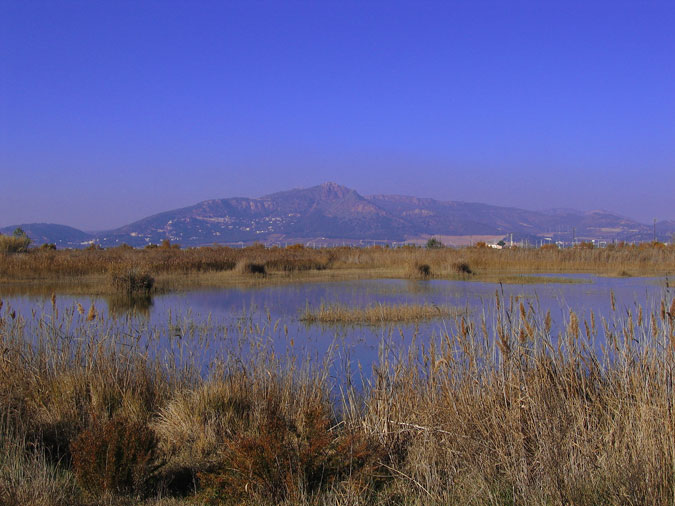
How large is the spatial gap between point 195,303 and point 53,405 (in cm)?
1043

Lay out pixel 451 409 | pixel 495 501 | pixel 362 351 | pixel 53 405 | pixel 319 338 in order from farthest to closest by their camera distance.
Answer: pixel 319 338 < pixel 362 351 < pixel 53 405 < pixel 451 409 < pixel 495 501

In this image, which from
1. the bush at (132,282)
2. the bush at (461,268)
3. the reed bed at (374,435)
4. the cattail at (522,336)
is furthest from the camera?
the bush at (461,268)

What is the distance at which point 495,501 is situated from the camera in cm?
331

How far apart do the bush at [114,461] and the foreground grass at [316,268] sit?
49.3ft

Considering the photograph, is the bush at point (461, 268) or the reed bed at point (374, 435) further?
the bush at point (461, 268)

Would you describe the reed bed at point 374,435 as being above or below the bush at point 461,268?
above

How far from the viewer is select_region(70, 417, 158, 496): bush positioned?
12.7 ft

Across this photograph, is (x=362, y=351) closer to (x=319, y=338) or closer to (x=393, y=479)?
(x=319, y=338)

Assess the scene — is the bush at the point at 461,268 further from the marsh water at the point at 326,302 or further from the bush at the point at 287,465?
the bush at the point at 287,465

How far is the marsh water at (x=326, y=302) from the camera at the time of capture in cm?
967

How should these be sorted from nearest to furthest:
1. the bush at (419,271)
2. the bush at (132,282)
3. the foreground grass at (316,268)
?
the bush at (132,282) < the foreground grass at (316,268) < the bush at (419,271)

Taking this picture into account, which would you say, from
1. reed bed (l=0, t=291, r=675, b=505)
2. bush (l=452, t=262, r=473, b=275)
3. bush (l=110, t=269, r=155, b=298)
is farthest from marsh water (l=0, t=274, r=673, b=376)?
bush (l=452, t=262, r=473, b=275)

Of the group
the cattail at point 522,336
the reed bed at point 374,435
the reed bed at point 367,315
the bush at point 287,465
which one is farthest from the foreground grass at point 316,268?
the cattail at point 522,336

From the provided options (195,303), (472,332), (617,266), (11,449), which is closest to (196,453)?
(11,449)
